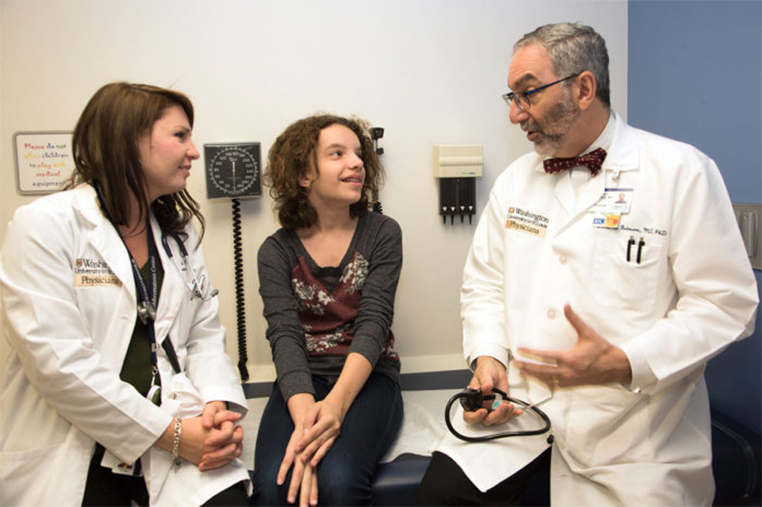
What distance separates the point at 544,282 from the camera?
137cm

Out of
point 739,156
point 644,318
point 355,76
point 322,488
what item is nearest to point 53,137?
point 355,76

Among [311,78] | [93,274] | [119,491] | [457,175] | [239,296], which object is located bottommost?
[119,491]

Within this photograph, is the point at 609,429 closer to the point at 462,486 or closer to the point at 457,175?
the point at 462,486

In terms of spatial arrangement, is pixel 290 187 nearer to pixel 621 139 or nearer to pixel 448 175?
pixel 448 175

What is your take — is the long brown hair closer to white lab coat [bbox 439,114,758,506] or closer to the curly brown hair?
the curly brown hair

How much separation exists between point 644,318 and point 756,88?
83cm

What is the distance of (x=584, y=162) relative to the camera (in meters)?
1.39

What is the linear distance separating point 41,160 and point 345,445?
1596 mm

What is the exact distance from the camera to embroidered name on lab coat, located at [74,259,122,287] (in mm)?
1273

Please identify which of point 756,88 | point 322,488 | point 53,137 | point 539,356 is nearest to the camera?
point 539,356

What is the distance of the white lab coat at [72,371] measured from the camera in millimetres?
1192

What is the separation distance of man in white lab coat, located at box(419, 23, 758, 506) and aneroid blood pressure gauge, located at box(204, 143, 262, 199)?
103 centimetres

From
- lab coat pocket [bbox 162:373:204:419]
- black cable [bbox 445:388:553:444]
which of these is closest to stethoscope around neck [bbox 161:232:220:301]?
lab coat pocket [bbox 162:373:204:419]

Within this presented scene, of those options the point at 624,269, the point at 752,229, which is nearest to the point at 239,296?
the point at 624,269
